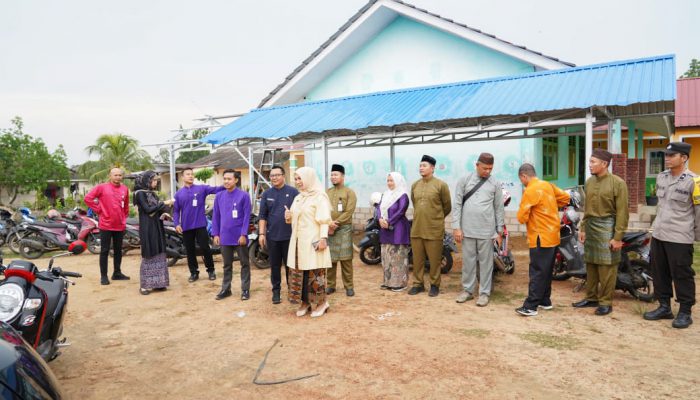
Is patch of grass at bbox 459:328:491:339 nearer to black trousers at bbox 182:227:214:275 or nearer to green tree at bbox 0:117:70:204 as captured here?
black trousers at bbox 182:227:214:275

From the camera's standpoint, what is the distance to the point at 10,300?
2.86 m

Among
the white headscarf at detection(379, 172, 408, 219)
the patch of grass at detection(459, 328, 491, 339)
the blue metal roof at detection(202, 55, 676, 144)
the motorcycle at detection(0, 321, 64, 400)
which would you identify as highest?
the blue metal roof at detection(202, 55, 676, 144)

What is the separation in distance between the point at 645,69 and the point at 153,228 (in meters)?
7.68

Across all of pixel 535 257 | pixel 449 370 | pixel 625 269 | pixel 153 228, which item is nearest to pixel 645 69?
pixel 625 269

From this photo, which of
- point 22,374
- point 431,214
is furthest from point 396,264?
point 22,374

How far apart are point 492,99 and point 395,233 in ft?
11.6

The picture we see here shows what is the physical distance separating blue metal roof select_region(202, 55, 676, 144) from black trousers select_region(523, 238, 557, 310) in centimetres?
284

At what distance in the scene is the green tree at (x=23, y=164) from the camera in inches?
850

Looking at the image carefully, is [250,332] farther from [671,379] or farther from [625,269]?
[625,269]

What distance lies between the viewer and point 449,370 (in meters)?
3.50

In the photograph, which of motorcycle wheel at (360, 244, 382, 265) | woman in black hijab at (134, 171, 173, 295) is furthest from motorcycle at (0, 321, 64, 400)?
motorcycle wheel at (360, 244, 382, 265)

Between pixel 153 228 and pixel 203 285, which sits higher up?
pixel 153 228

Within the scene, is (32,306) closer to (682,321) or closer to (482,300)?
(482,300)

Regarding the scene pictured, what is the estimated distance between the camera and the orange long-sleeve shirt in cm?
472
